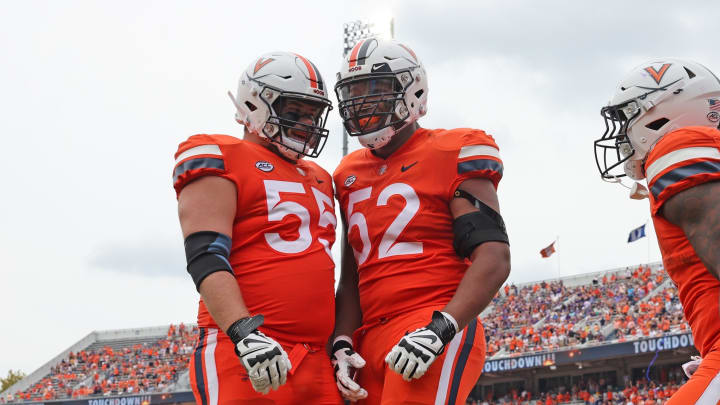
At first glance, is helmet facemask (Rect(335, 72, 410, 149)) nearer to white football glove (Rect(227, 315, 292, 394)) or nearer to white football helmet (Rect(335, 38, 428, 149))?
white football helmet (Rect(335, 38, 428, 149))

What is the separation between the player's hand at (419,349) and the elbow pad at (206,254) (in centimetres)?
87

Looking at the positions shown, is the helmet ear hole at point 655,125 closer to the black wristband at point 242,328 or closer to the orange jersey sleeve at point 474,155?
the orange jersey sleeve at point 474,155

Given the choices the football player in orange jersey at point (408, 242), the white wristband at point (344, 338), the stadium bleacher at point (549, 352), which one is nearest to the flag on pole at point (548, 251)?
the stadium bleacher at point (549, 352)

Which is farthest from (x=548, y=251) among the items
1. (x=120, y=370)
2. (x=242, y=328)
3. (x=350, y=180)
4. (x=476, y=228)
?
(x=242, y=328)

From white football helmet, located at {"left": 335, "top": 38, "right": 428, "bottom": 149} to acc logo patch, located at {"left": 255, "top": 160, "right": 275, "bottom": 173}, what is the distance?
530 mm

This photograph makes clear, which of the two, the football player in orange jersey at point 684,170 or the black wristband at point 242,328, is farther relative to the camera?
the black wristband at point 242,328

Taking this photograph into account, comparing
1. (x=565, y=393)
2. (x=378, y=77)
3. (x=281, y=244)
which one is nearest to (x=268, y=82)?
(x=378, y=77)

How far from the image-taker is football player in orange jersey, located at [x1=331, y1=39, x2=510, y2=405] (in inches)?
160

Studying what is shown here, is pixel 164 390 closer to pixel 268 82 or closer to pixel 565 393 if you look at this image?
pixel 565 393

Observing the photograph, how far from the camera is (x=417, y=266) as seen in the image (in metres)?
4.33

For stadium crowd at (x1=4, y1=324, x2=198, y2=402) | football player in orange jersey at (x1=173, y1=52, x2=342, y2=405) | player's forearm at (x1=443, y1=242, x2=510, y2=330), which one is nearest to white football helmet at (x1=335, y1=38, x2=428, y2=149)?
football player in orange jersey at (x1=173, y1=52, x2=342, y2=405)

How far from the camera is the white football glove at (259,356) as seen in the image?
3.71 m

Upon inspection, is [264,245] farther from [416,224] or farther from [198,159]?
[416,224]

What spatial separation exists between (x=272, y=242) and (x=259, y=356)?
74 centimetres
